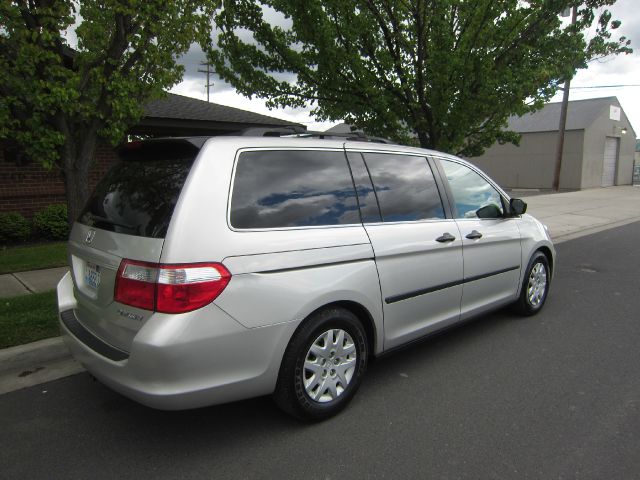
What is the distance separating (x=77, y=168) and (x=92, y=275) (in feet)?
8.35

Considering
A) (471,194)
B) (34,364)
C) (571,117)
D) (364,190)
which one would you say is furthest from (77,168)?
(571,117)

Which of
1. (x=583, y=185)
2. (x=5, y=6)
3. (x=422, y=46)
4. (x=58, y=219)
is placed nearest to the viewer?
(x=5, y=6)

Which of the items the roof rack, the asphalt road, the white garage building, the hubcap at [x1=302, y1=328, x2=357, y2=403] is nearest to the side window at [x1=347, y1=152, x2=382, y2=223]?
the roof rack

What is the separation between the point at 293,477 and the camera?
245 cm

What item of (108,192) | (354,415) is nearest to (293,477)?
(354,415)

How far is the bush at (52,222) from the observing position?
8.52 m

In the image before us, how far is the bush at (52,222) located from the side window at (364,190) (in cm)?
718

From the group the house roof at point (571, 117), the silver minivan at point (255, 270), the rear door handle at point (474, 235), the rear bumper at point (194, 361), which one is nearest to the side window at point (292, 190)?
the silver minivan at point (255, 270)

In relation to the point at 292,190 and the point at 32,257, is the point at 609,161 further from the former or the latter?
the point at 292,190

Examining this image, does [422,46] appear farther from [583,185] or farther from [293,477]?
[583,185]

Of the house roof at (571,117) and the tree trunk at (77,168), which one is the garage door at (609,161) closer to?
the house roof at (571,117)

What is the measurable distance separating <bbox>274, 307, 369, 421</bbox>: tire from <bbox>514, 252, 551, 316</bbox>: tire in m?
2.43

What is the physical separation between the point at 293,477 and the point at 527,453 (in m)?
1.30

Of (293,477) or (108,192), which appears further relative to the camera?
(108,192)
